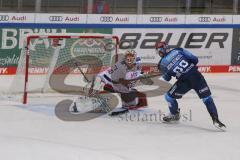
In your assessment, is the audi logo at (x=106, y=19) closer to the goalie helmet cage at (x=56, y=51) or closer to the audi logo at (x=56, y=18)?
the audi logo at (x=56, y=18)

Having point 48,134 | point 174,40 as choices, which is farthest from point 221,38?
point 48,134

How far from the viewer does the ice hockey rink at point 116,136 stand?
7.98m

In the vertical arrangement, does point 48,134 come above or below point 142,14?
below

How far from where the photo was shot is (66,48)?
13.3m

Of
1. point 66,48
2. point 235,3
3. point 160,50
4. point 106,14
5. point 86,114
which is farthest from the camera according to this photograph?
point 235,3

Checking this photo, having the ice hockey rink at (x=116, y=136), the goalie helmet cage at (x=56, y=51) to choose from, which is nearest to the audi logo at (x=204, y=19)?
the goalie helmet cage at (x=56, y=51)

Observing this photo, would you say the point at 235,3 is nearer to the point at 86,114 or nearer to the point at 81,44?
the point at 81,44

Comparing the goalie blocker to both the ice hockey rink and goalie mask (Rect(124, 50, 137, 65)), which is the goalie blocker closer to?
goalie mask (Rect(124, 50, 137, 65))

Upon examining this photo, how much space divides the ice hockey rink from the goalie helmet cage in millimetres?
915

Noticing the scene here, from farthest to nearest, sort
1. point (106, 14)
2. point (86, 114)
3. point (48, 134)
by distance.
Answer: point (106, 14) → point (86, 114) → point (48, 134)

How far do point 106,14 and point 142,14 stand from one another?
104 centimetres

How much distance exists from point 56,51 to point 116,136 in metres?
4.02

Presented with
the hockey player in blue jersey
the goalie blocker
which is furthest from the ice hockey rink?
the hockey player in blue jersey

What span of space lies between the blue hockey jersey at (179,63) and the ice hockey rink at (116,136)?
88cm
